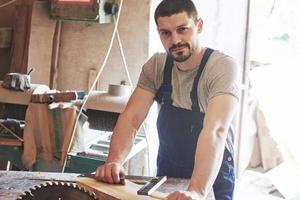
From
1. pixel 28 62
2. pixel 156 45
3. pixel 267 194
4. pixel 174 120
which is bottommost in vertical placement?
pixel 267 194

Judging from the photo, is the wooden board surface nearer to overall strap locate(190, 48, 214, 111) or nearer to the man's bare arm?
the man's bare arm

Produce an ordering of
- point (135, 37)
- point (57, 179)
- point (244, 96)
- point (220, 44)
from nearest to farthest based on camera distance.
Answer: point (57, 179)
point (135, 37)
point (220, 44)
point (244, 96)

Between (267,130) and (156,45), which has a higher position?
(156,45)

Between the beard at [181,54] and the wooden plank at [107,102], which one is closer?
the beard at [181,54]

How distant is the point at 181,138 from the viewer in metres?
1.61

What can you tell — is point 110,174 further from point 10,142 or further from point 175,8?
point 10,142

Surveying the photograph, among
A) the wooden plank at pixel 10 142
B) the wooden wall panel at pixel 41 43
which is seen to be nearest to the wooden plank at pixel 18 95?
the wooden plank at pixel 10 142

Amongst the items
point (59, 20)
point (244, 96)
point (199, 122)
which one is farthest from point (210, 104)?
point (244, 96)

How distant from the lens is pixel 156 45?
2463 millimetres

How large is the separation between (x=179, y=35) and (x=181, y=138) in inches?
15.5

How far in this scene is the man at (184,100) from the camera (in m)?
1.43

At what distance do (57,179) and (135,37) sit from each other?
4.00ft

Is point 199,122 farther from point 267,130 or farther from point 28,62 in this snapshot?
point 267,130

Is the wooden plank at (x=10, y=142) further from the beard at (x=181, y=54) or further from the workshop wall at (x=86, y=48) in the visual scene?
the beard at (x=181, y=54)
